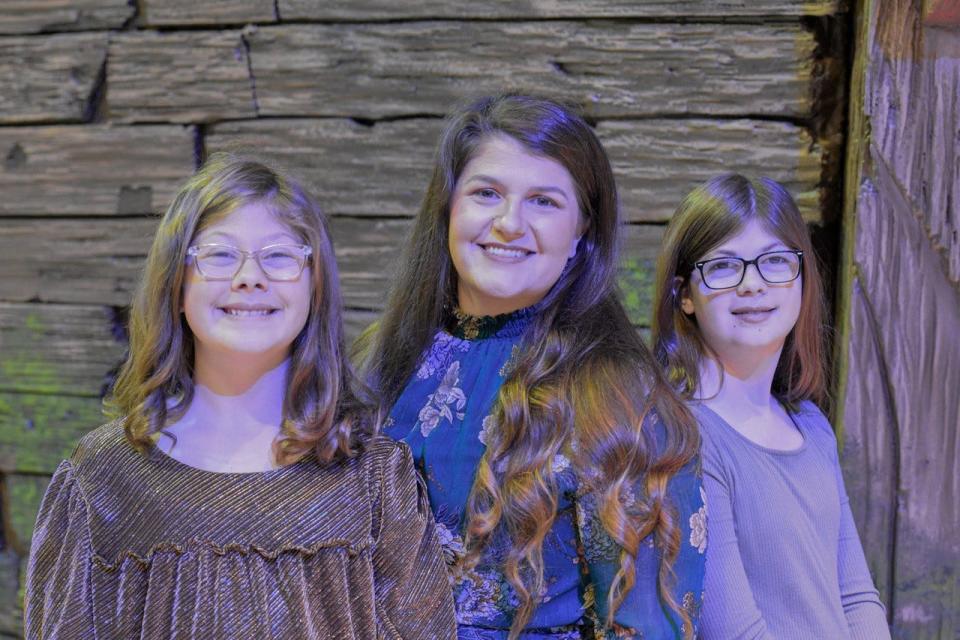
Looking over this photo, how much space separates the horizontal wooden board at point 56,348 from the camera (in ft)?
8.76

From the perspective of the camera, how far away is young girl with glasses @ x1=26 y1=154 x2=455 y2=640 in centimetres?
150

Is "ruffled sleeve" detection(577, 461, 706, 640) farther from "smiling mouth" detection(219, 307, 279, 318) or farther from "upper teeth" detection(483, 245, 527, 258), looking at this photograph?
"smiling mouth" detection(219, 307, 279, 318)

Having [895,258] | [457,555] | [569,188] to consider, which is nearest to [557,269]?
[569,188]

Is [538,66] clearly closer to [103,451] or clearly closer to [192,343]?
[192,343]

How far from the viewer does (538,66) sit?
2309 mm

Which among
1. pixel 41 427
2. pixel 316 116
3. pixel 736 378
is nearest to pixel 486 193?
pixel 736 378

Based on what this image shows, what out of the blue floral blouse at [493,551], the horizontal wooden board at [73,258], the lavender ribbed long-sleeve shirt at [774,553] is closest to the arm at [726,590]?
the lavender ribbed long-sleeve shirt at [774,553]

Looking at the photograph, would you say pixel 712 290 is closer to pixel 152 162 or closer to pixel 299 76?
pixel 299 76

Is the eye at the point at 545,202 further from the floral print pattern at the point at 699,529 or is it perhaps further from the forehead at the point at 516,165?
the floral print pattern at the point at 699,529

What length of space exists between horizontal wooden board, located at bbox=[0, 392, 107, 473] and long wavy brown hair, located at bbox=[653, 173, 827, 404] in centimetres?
168

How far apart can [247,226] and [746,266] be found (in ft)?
3.06

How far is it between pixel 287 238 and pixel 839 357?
1.31 metres

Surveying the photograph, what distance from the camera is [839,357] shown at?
85.7 inches

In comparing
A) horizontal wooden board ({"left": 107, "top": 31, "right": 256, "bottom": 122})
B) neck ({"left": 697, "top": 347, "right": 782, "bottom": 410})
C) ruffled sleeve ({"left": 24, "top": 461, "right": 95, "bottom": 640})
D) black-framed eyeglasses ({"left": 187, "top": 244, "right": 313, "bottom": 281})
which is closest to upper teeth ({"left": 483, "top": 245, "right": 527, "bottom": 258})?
black-framed eyeglasses ({"left": 187, "top": 244, "right": 313, "bottom": 281})
